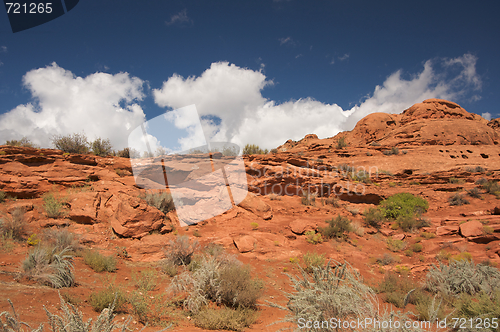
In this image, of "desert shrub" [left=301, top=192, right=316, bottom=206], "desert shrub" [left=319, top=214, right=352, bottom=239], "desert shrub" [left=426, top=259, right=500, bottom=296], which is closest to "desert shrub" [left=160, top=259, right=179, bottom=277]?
"desert shrub" [left=319, top=214, right=352, bottom=239]

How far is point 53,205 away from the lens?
7402mm

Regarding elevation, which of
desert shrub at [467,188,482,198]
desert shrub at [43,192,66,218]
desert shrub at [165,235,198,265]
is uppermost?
desert shrub at [43,192,66,218]

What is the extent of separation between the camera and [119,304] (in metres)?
3.91

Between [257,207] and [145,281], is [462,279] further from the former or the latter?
[257,207]

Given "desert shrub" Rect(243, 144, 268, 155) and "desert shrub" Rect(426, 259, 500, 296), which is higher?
"desert shrub" Rect(243, 144, 268, 155)

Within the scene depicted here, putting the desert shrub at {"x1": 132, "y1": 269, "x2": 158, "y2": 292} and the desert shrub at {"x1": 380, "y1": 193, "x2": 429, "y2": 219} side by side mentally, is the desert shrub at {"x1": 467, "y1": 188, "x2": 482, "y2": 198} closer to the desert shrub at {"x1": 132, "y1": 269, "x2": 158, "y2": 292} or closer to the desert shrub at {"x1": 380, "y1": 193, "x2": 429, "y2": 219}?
the desert shrub at {"x1": 380, "y1": 193, "x2": 429, "y2": 219}

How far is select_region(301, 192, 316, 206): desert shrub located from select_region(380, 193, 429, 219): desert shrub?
367cm

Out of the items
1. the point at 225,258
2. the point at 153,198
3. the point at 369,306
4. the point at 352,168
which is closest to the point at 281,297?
the point at 225,258

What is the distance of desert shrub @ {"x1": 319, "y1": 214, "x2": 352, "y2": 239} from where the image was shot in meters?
9.37

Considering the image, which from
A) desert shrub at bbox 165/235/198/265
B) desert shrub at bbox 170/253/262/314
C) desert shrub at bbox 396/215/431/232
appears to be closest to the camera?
desert shrub at bbox 170/253/262/314

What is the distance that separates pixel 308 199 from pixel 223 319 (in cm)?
1010

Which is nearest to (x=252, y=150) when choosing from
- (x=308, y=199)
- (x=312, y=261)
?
(x=308, y=199)

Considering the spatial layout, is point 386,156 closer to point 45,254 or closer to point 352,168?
point 352,168

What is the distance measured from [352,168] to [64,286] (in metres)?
18.0
